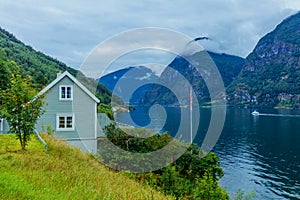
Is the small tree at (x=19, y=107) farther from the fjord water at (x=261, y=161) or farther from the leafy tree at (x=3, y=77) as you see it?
the leafy tree at (x=3, y=77)

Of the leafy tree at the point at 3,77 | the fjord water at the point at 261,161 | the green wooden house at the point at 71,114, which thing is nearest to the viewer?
the green wooden house at the point at 71,114

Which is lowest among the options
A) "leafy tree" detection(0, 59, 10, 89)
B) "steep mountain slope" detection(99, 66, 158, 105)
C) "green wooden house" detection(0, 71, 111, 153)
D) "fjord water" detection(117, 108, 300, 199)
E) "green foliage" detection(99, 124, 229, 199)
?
"fjord water" detection(117, 108, 300, 199)

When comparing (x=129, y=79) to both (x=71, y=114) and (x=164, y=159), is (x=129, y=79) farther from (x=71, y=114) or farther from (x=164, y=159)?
(x=71, y=114)

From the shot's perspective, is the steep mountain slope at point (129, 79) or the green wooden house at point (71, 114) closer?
the steep mountain slope at point (129, 79)

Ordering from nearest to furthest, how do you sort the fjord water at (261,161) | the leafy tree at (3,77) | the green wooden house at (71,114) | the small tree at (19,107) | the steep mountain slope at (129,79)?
the small tree at (19,107) → the steep mountain slope at (129,79) → the green wooden house at (71,114) → the fjord water at (261,161) → the leafy tree at (3,77)

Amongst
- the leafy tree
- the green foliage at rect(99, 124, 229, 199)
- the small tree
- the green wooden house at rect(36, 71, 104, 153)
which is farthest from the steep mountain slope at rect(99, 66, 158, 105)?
the leafy tree

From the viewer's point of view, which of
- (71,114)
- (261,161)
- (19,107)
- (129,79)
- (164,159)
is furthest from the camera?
(261,161)

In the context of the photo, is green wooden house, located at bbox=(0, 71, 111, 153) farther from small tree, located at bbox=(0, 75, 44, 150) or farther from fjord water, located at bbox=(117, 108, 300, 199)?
fjord water, located at bbox=(117, 108, 300, 199)

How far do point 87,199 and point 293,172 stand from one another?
4649cm

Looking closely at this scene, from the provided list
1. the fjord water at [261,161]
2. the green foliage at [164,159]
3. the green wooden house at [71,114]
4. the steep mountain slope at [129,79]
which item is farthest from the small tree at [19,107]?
the fjord water at [261,161]

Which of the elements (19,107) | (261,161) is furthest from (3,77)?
(261,161)

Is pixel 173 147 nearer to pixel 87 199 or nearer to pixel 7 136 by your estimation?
pixel 7 136

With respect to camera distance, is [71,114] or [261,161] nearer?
[71,114]

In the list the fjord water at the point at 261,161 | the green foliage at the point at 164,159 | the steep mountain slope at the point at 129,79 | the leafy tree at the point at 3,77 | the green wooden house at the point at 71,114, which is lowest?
the fjord water at the point at 261,161
